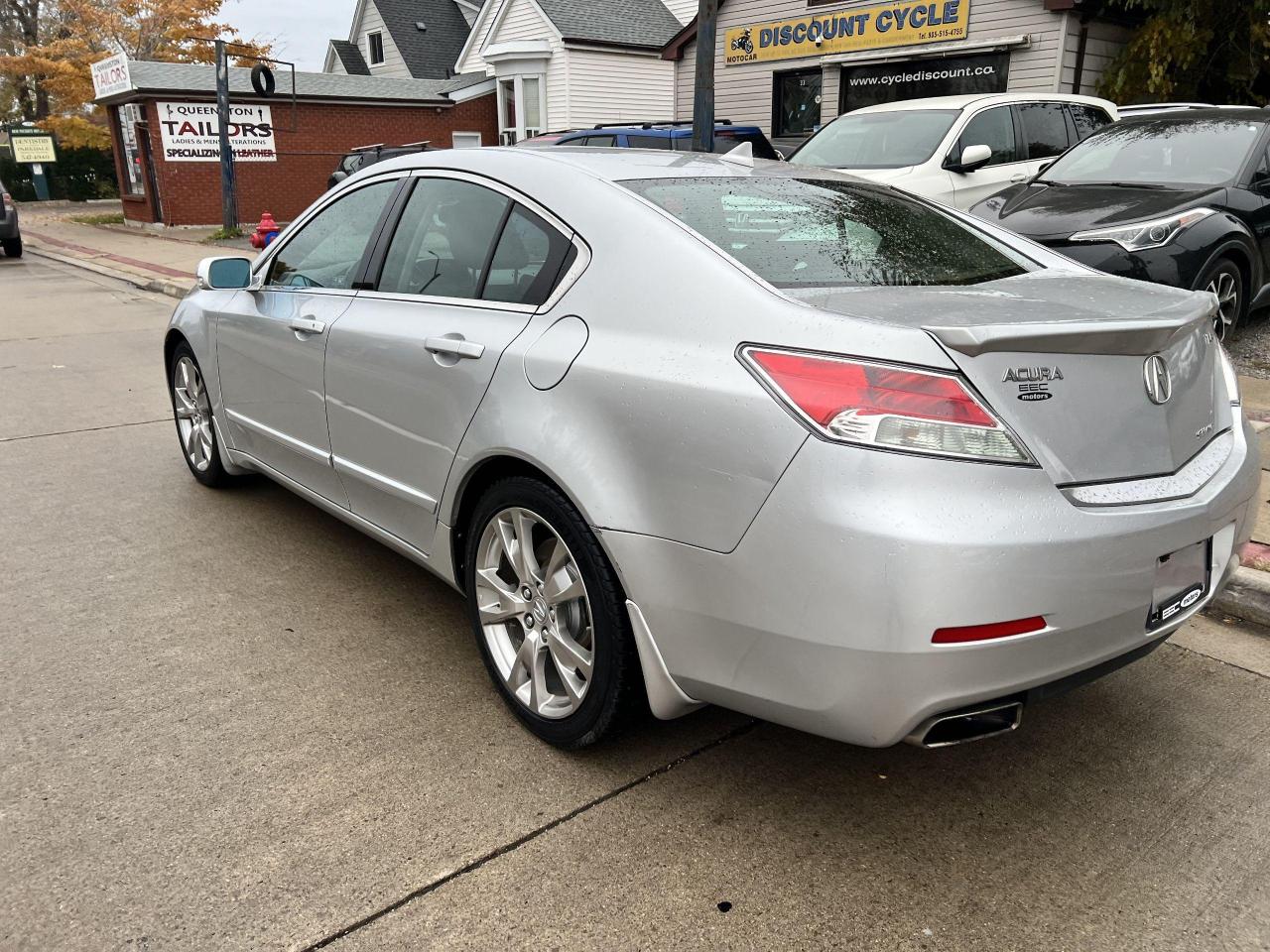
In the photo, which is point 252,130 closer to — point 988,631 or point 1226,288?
point 1226,288

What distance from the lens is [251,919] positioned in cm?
227

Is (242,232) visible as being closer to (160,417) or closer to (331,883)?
(160,417)

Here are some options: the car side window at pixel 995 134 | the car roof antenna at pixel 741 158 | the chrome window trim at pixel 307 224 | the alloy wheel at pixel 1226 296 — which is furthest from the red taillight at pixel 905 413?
the car side window at pixel 995 134

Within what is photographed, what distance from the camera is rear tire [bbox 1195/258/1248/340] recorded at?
254 inches

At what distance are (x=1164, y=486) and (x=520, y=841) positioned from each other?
1.77 metres

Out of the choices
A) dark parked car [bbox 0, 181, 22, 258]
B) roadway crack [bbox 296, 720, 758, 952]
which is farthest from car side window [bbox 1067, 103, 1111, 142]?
dark parked car [bbox 0, 181, 22, 258]

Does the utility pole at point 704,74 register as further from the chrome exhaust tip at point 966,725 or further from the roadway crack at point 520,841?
the chrome exhaust tip at point 966,725

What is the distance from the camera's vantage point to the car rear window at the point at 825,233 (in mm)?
2660

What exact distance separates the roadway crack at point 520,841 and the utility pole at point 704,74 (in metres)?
5.38

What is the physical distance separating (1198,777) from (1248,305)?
213 inches

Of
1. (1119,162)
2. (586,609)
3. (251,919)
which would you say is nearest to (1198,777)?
(586,609)

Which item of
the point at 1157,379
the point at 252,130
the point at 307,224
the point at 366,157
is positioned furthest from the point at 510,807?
the point at 252,130

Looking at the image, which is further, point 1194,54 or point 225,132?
point 225,132

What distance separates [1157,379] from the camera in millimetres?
2439
